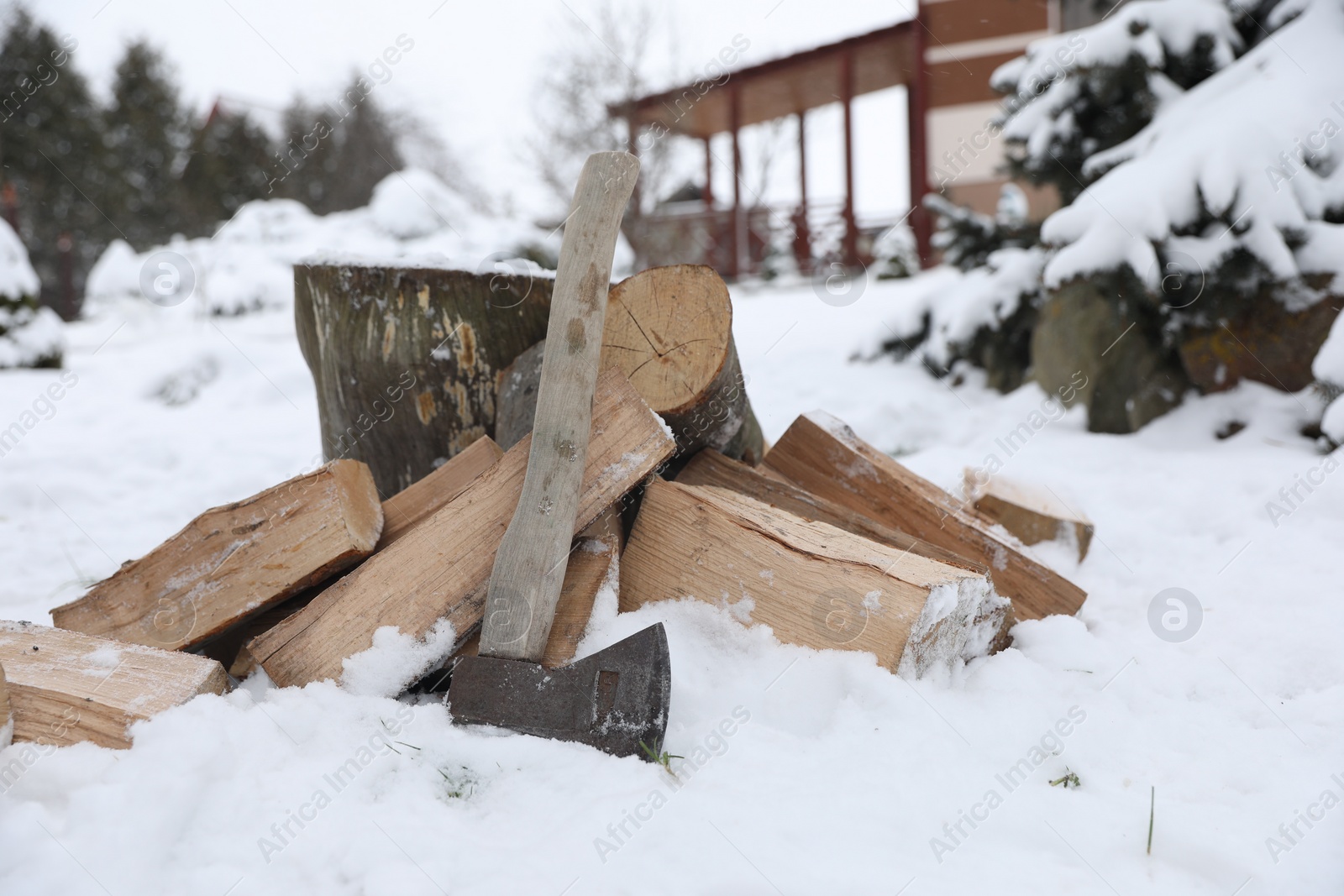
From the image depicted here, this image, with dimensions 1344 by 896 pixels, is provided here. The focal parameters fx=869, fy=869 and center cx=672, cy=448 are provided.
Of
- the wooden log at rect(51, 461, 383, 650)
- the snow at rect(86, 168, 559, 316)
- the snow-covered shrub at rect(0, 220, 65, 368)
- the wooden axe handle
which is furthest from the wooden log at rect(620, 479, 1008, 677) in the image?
the snow at rect(86, 168, 559, 316)

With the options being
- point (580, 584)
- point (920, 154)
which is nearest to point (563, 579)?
point (580, 584)

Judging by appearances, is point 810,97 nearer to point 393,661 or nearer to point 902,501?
A: point 902,501

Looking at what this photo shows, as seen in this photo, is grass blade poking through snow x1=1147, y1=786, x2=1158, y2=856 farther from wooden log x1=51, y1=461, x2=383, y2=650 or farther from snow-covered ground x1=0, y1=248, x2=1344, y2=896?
wooden log x1=51, y1=461, x2=383, y2=650

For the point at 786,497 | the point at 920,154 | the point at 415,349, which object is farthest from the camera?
the point at 920,154

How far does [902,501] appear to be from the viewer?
243 cm

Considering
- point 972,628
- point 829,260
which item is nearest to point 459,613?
point 972,628

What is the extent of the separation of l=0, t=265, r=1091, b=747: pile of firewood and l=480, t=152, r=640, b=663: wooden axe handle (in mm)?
A: 129

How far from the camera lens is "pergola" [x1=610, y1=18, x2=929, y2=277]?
39.4 feet

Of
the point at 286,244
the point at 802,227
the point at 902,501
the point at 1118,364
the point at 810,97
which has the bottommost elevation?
the point at 802,227

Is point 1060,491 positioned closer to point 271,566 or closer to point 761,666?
point 761,666

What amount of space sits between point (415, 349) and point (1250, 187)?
340 cm

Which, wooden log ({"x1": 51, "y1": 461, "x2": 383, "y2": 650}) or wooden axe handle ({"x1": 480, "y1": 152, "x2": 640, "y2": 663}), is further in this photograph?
wooden log ({"x1": 51, "y1": 461, "x2": 383, "y2": 650})

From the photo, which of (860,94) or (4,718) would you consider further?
(860,94)

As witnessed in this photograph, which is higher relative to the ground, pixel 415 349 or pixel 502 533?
pixel 415 349
